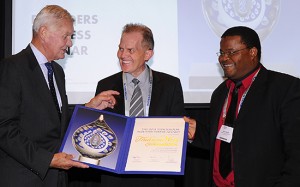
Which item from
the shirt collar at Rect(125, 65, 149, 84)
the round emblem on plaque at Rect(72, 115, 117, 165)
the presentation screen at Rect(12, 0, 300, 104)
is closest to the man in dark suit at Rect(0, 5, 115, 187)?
the round emblem on plaque at Rect(72, 115, 117, 165)

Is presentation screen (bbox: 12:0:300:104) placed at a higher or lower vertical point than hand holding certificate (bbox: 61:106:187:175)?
higher

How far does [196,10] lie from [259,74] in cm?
203

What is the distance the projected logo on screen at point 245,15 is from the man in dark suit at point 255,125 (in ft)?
5.66

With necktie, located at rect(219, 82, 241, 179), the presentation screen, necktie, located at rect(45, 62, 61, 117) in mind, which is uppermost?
the presentation screen

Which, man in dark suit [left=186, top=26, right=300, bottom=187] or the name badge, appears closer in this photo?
man in dark suit [left=186, top=26, right=300, bottom=187]

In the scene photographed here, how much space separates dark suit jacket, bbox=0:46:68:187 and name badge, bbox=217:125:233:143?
118 centimetres

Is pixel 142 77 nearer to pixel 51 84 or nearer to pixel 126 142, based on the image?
pixel 126 142

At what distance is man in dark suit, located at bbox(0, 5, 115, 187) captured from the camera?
3221mm

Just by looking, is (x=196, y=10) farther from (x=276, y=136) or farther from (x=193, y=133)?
(x=276, y=136)

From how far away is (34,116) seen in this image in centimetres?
334

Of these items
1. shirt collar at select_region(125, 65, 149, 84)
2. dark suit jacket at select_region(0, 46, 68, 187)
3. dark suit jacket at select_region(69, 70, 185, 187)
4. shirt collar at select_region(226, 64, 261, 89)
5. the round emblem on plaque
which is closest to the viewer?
dark suit jacket at select_region(0, 46, 68, 187)

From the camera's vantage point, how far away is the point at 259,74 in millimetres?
3531

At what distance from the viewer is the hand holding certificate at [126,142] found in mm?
3465

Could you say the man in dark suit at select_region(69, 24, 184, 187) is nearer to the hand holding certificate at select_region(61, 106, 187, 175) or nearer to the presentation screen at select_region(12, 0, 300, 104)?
the hand holding certificate at select_region(61, 106, 187, 175)
